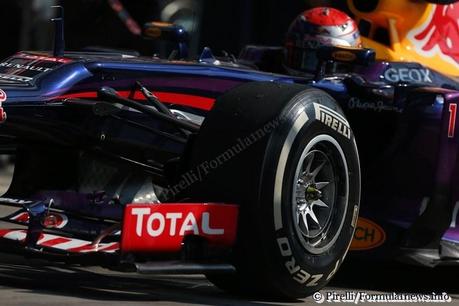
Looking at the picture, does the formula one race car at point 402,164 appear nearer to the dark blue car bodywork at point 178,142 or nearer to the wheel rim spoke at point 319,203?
the dark blue car bodywork at point 178,142

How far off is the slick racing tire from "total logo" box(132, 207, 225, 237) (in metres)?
0.14

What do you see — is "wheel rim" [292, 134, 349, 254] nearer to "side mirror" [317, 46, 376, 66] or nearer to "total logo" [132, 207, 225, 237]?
"total logo" [132, 207, 225, 237]

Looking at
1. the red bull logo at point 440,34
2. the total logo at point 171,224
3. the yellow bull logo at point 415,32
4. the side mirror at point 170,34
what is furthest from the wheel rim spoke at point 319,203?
the red bull logo at point 440,34

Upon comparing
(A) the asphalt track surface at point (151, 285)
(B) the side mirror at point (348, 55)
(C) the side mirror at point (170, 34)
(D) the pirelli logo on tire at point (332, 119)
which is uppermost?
(B) the side mirror at point (348, 55)

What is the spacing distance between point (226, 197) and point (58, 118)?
0.96 meters

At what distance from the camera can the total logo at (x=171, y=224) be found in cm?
552

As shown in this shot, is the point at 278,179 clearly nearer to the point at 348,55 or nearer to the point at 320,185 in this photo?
the point at 320,185

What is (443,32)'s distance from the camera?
848 centimetres

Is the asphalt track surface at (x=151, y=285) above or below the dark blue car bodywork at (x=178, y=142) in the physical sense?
below

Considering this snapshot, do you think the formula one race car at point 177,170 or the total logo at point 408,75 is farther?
the total logo at point 408,75

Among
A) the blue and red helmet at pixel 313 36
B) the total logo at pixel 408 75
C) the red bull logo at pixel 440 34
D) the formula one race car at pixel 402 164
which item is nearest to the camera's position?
the formula one race car at pixel 402 164

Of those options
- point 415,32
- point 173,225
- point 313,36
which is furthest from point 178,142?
point 415,32

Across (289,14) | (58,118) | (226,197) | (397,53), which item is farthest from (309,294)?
(289,14)

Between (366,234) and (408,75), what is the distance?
131 centimetres
